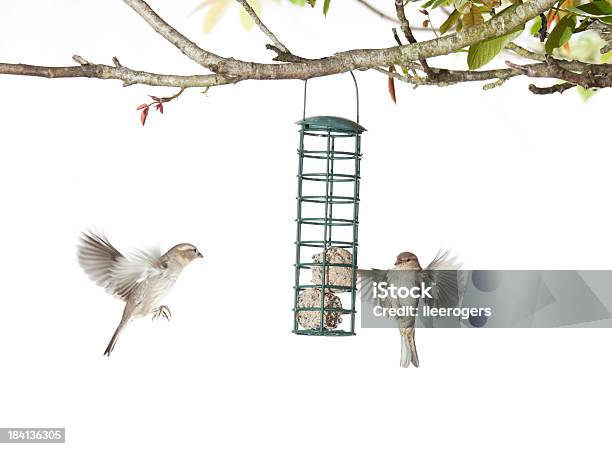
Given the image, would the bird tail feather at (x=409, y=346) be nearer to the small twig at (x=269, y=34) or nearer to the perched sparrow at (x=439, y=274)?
the perched sparrow at (x=439, y=274)

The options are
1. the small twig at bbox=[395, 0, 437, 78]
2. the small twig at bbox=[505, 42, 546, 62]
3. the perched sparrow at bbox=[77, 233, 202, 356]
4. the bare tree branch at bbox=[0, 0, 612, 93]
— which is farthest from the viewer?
the perched sparrow at bbox=[77, 233, 202, 356]

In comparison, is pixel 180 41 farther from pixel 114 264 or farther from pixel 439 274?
pixel 114 264

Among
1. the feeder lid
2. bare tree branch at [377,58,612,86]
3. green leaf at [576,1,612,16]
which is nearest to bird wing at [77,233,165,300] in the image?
the feeder lid

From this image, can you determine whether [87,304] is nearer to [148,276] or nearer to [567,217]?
[148,276]

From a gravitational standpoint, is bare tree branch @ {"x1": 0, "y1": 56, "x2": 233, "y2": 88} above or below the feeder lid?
below

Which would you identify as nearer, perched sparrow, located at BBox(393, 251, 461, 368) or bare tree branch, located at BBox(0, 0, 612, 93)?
bare tree branch, located at BBox(0, 0, 612, 93)

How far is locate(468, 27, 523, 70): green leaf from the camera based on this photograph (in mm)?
1347

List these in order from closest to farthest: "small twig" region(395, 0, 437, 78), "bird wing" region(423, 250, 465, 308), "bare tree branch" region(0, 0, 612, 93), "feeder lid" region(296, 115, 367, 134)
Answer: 1. "bare tree branch" region(0, 0, 612, 93)
2. "small twig" region(395, 0, 437, 78)
3. "feeder lid" region(296, 115, 367, 134)
4. "bird wing" region(423, 250, 465, 308)

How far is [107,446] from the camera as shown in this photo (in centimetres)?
433

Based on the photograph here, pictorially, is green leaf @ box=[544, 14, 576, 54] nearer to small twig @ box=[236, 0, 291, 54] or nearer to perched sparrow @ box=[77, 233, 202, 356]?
small twig @ box=[236, 0, 291, 54]

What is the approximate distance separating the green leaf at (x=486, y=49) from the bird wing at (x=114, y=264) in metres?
1.99

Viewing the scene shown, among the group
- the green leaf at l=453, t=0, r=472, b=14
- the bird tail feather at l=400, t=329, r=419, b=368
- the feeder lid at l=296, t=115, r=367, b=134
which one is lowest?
the bird tail feather at l=400, t=329, r=419, b=368

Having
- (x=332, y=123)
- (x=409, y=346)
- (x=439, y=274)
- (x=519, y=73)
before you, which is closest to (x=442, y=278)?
(x=439, y=274)

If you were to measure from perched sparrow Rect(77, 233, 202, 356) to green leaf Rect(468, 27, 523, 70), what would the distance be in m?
1.90
